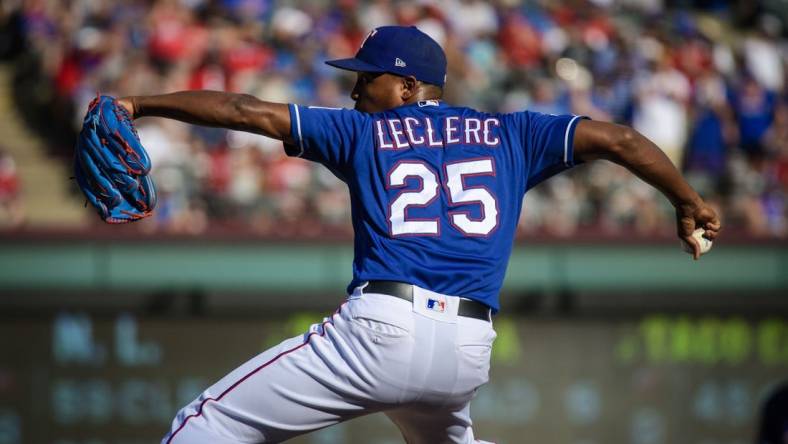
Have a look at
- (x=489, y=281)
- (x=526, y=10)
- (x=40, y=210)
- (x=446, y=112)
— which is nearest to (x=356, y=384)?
(x=489, y=281)

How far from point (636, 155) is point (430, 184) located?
0.74m

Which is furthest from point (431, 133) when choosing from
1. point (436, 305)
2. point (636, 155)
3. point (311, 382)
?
point (311, 382)

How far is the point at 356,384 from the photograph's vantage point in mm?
3904

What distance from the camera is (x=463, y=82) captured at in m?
10.5

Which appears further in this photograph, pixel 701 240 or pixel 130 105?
pixel 701 240

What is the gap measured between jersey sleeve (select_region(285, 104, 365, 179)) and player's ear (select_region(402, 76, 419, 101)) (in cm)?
28

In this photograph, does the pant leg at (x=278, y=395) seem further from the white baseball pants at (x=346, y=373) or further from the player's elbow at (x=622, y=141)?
the player's elbow at (x=622, y=141)

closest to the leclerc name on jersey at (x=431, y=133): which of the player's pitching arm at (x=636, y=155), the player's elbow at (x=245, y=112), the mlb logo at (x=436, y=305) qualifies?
Answer: the player's pitching arm at (x=636, y=155)

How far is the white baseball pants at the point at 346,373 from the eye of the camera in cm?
388

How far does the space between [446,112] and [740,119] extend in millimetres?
7598

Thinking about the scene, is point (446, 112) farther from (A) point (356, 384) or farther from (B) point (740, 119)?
(B) point (740, 119)

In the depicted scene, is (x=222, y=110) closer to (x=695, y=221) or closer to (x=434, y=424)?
(x=434, y=424)

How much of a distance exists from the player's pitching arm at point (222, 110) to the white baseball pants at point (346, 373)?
664mm

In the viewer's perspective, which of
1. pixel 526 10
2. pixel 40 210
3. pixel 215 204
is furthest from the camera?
pixel 526 10
